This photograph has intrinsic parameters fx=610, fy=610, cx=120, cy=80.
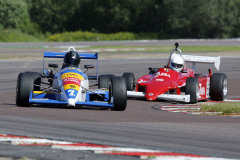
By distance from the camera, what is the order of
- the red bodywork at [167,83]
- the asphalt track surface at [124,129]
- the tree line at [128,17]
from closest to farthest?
1. the asphalt track surface at [124,129]
2. the red bodywork at [167,83]
3. the tree line at [128,17]

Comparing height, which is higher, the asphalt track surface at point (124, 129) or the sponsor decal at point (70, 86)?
the sponsor decal at point (70, 86)

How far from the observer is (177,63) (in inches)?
622

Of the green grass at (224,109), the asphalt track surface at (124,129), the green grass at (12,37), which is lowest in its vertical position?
the asphalt track surface at (124,129)

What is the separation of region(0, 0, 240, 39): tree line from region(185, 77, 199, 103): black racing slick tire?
4912 centimetres

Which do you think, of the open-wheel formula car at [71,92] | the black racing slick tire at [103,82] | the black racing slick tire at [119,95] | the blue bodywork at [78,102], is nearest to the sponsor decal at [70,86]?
the open-wheel formula car at [71,92]

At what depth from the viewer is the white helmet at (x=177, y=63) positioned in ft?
51.8

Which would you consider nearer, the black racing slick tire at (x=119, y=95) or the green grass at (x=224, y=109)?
the green grass at (x=224, y=109)

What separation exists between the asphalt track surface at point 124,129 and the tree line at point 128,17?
169 feet

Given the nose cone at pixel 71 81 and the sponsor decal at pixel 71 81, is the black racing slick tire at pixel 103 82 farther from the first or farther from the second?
the sponsor decal at pixel 71 81

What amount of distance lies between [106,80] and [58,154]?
728cm

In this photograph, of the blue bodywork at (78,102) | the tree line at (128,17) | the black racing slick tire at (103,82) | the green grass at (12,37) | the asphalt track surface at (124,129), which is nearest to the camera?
the asphalt track surface at (124,129)

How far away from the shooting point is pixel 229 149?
778 cm

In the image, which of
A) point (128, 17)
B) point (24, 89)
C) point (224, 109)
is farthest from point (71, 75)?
point (128, 17)

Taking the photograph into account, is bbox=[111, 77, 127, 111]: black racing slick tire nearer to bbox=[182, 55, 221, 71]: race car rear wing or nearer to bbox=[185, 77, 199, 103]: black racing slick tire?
bbox=[185, 77, 199, 103]: black racing slick tire
